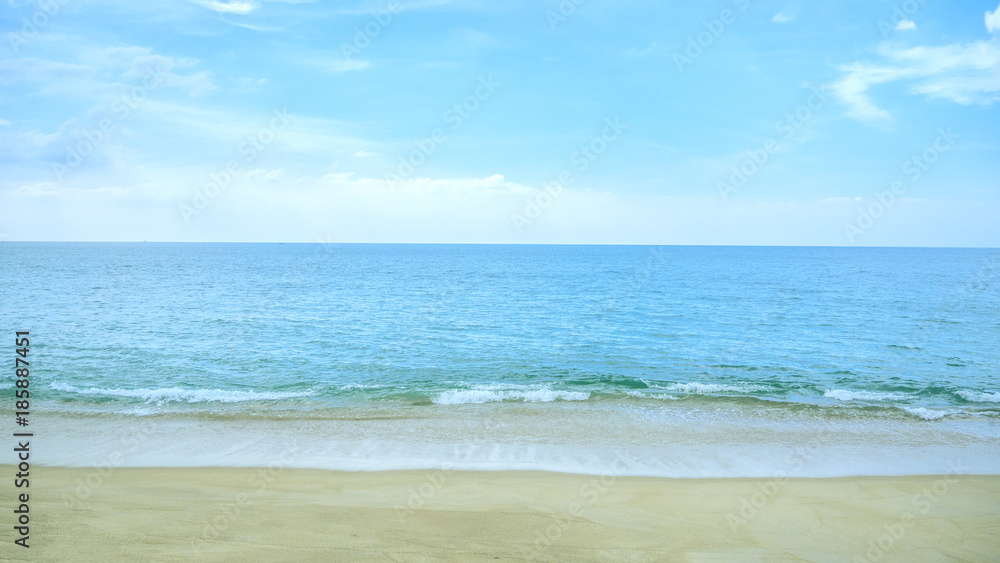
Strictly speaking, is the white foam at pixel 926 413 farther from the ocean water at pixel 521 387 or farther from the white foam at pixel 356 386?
the white foam at pixel 356 386

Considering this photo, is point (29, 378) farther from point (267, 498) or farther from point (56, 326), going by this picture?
point (267, 498)

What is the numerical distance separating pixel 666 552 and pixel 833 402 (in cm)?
1217

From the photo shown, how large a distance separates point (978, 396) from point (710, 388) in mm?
8606

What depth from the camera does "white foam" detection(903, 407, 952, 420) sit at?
1459 centimetres

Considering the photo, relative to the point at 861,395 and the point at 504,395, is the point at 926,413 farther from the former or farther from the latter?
the point at 504,395

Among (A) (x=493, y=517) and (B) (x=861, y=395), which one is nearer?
(A) (x=493, y=517)

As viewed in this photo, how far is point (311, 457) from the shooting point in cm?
1115

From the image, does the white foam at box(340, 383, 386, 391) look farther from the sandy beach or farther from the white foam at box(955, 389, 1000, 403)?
the white foam at box(955, 389, 1000, 403)

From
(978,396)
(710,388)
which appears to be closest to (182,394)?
(710,388)

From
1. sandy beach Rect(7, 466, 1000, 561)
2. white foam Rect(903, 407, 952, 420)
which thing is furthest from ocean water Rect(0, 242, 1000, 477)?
sandy beach Rect(7, 466, 1000, 561)

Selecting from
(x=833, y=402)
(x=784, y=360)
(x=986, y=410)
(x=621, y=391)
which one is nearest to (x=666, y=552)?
(x=621, y=391)

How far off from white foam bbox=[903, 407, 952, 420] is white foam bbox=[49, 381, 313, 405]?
18.8 meters

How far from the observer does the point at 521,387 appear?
17531mm

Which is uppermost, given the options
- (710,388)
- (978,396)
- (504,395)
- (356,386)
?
(978,396)
